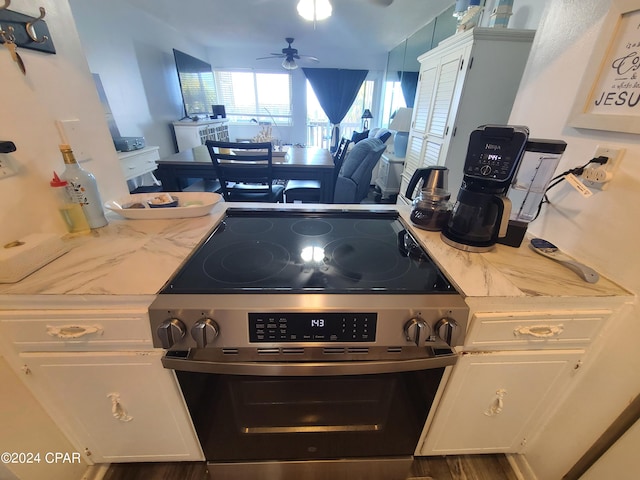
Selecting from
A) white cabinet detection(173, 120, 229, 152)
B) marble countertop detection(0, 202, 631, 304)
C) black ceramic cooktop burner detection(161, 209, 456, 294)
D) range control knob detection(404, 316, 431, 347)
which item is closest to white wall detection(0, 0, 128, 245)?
marble countertop detection(0, 202, 631, 304)

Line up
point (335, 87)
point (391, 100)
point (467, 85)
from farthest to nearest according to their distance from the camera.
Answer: point (335, 87) → point (391, 100) → point (467, 85)

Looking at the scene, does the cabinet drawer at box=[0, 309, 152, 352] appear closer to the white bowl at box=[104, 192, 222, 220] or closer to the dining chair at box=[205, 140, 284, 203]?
the white bowl at box=[104, 192, 222, 220]

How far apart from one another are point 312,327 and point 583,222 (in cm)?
91

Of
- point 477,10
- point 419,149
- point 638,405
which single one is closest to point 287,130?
point 419,149

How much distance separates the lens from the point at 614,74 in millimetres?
739

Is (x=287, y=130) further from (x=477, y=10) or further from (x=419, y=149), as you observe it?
(x=477, y=10)

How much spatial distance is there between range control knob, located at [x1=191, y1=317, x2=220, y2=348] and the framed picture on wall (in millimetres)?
1169

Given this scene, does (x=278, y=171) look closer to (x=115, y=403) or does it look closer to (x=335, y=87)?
(x=115, y=403)

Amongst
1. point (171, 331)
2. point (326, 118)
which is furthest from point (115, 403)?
point (326, 118)

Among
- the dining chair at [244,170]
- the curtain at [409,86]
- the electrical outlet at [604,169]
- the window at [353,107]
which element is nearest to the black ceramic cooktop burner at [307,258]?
the electrical outlet at [604,169]

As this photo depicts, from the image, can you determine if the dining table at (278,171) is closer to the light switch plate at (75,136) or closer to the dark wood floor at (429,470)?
the light switch plate at (75,136)

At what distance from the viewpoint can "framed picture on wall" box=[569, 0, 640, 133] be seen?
691mm

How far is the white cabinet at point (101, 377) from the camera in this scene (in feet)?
2.23

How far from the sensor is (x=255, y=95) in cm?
609
